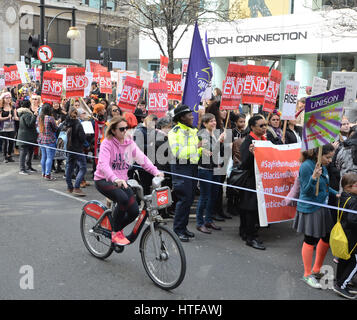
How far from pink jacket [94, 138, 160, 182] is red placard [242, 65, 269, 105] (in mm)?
4308

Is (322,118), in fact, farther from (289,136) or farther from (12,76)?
(12,76)

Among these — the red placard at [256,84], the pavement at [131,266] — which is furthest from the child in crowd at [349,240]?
the red placard at [256,84]

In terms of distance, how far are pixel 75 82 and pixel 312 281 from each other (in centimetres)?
758

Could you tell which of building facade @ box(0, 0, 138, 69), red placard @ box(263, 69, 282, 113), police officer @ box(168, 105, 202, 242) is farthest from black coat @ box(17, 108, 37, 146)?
building facade @ box(0, 0, 138, 69)

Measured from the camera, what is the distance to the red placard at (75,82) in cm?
1070

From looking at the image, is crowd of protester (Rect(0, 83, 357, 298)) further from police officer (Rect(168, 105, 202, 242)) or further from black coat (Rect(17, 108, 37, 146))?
black coat (Rect(17, 108, 37, 146))

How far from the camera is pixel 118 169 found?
17.5ft

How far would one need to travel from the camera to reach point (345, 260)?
15.8 feet

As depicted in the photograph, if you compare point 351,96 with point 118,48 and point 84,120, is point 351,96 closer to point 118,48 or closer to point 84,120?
point 84,120

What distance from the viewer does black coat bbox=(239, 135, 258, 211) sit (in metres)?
6.30

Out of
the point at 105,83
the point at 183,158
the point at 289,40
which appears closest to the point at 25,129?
the point at 105,83

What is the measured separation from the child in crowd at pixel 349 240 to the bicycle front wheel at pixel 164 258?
1.63 meters

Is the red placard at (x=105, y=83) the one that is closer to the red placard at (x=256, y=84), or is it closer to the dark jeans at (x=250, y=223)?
the red placard at (x=256, y=84)

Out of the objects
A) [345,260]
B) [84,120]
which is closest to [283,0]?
[84,120]
